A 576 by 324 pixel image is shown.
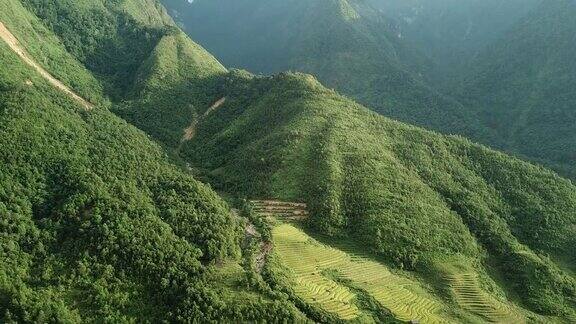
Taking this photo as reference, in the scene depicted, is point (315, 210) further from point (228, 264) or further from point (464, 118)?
point (464, 118)

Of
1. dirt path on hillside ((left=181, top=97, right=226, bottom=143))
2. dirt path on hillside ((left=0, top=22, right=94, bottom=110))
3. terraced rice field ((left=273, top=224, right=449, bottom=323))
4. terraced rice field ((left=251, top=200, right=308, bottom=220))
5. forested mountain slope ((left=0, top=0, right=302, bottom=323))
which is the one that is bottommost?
forested mountain slope ((left=0, top=0, right=302, bottom=323))

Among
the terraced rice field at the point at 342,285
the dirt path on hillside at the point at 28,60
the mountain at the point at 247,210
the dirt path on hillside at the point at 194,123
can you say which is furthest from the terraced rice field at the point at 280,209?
the dirt path on hillside at the point at 28,60

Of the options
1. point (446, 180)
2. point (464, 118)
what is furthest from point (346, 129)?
point (464, 118)

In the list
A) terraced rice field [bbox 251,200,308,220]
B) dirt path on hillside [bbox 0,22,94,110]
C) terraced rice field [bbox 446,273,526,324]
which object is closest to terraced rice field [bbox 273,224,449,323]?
terraced rice field [bbox 251,200,308,220]

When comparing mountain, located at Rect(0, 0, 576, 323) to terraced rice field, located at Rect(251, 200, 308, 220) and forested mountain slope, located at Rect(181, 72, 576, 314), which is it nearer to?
forested mountain slope, located at Rect(181, 72, 576, 314)

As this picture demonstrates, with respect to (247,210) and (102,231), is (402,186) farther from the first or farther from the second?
(102,231)

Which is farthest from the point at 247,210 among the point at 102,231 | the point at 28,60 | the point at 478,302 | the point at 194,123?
the point at 28,60
